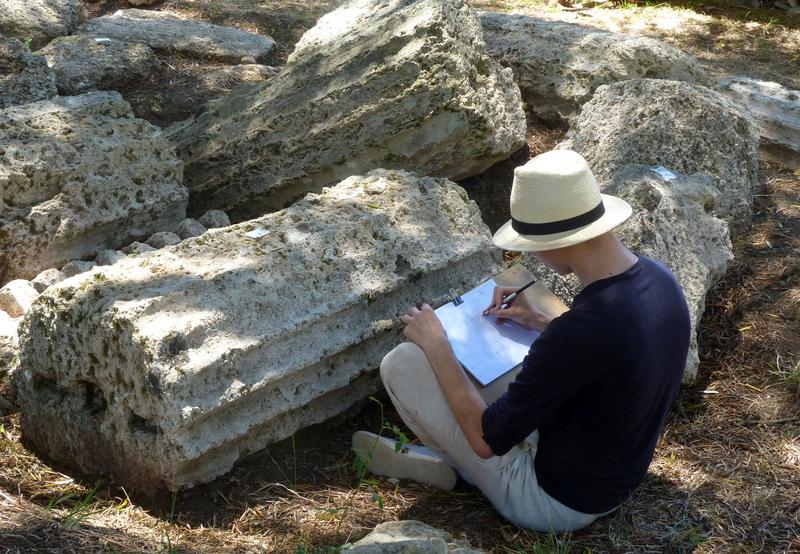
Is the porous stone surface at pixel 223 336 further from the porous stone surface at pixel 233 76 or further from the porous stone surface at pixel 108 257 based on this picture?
the porous stone surface at pixel 233 76

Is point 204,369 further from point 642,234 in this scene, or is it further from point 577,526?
point 642,234

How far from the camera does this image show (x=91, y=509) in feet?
10.5

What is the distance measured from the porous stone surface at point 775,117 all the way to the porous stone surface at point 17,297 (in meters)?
4.31

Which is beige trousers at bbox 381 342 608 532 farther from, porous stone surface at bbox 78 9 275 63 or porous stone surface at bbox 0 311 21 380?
porous stone surface at bbox 78 9 275 63

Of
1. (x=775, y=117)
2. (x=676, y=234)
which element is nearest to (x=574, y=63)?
(x=775, y=117)

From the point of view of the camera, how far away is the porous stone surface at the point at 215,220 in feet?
15.2

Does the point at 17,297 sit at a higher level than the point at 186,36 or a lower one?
lower

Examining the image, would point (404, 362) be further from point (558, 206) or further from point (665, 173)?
point (665, 173)

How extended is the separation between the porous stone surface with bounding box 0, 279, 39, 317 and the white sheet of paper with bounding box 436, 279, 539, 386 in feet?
6.25

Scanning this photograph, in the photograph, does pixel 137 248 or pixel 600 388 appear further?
pixel 137 248

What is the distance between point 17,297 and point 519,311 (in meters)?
2.24

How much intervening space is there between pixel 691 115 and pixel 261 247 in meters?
2.33

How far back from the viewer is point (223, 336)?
314 centimetres

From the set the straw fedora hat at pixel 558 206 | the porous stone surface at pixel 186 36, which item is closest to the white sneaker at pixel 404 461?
the straw fedora hat at pixel 558 206
